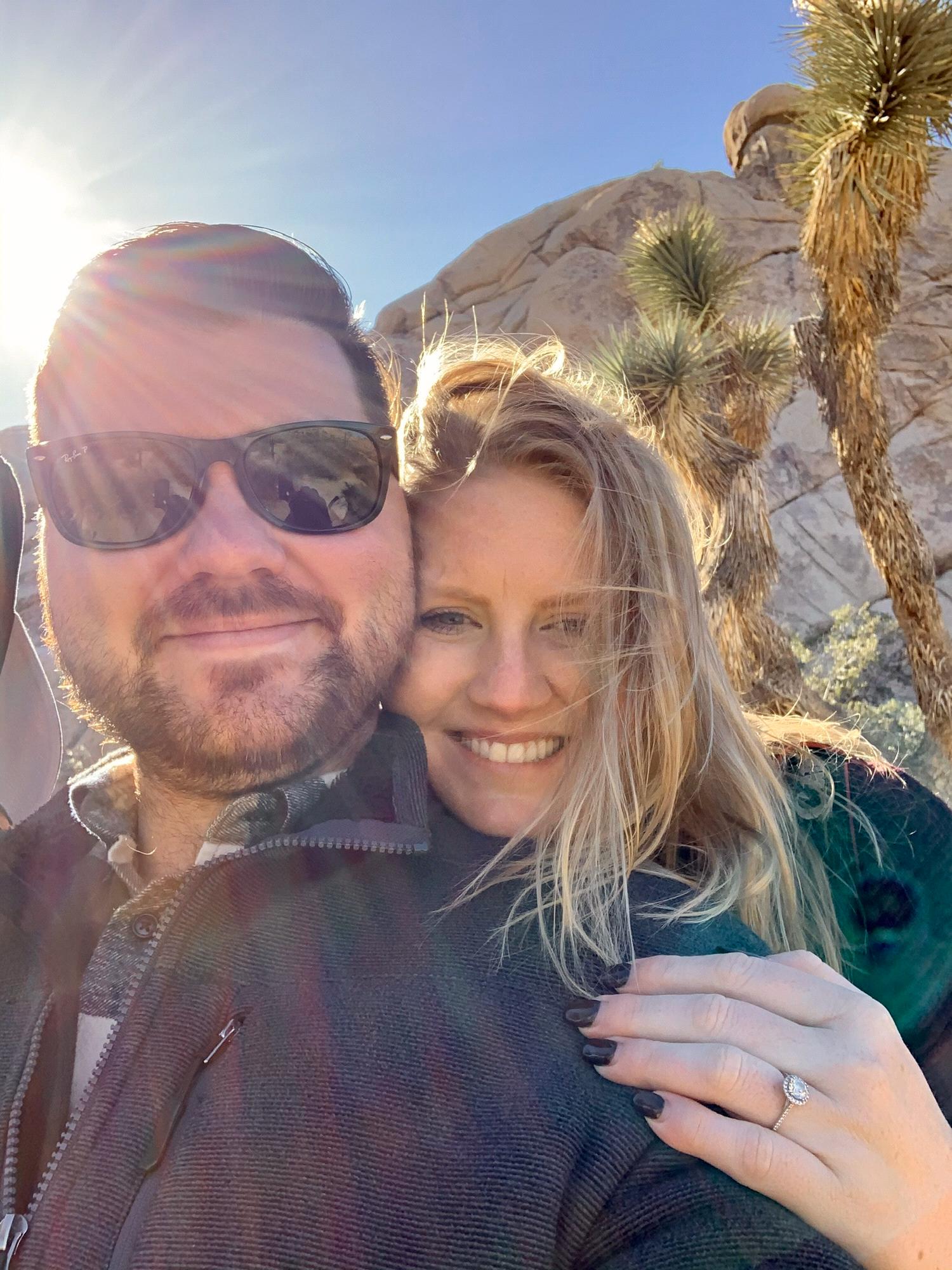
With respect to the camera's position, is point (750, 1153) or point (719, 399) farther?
point (719, 399)

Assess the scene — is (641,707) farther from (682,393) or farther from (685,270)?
(685,270)

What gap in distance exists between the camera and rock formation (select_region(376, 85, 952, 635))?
655 inches

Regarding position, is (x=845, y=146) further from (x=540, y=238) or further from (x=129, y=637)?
(x=540, y=238)

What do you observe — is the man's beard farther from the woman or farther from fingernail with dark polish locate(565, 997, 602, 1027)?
fingernail with dark polish locate(565, 997, 602, 1027)

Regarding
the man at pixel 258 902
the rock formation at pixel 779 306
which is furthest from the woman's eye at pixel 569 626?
the rock formation at pixel 779 306

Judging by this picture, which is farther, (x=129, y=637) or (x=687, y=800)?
(x=687, y=800)

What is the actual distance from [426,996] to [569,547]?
1153 millimetres

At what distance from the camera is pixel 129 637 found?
1779 mm

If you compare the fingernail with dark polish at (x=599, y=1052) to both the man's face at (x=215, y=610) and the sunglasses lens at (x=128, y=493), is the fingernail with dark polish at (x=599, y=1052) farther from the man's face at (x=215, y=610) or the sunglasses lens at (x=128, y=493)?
the sunglasses lens at (x=128, y=493)

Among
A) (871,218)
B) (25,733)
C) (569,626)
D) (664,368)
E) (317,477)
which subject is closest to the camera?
(317,477)

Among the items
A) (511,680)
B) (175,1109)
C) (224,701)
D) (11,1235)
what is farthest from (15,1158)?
(511,680)

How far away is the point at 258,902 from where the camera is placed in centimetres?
148

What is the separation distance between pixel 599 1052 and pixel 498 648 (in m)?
1.01

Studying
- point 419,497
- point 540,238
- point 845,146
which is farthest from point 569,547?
point 540,238
